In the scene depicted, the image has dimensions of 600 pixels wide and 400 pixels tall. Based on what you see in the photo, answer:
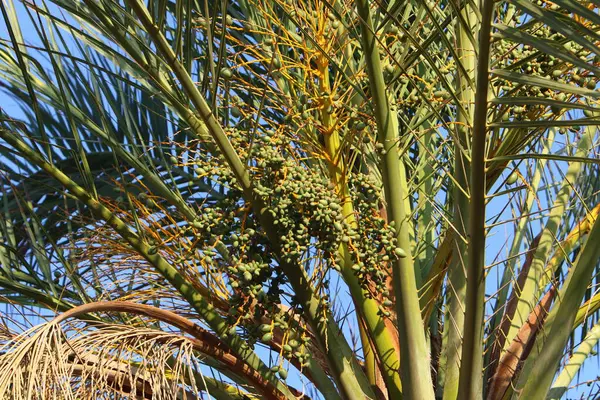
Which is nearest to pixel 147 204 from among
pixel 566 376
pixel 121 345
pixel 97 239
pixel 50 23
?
pixel 97 239

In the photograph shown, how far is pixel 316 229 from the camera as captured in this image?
7.28 feet

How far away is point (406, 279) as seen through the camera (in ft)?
7.89

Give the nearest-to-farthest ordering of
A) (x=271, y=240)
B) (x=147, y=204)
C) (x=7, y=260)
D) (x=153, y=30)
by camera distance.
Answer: (x=153, y=30), (x=271, y=240), (x=147, y=204), (x=7, y=260)

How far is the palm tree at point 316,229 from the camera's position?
6.87 ft

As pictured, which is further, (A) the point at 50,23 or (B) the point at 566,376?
(A) the point at 50,23

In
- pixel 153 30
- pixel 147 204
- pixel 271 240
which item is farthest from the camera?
pixel 147 204

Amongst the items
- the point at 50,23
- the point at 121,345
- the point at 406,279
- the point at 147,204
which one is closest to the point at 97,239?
the point at 147,204

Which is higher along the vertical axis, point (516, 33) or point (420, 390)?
point (516, 33)

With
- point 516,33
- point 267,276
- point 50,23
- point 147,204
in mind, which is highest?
point 50,23

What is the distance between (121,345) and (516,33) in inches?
51.0

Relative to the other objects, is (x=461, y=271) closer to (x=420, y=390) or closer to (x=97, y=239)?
(x=420, y=390)

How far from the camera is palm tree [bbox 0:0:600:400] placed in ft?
6.87

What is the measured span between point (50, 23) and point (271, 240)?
1.38 meters

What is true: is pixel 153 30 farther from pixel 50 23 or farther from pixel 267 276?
pixel 50 23
